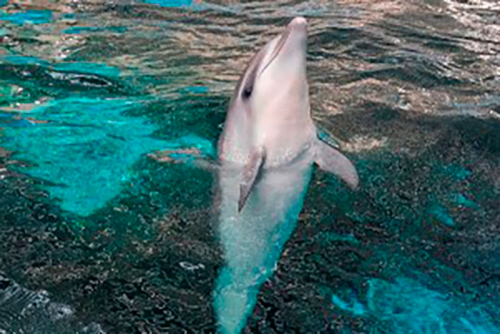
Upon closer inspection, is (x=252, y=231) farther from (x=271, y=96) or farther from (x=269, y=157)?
(x=271, y=96)

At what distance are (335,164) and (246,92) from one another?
2.38 feet

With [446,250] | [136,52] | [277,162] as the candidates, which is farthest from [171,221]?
[136,52]

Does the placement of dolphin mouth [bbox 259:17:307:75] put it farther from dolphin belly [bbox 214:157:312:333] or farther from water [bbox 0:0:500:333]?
water [bbox 0:0:500:333]

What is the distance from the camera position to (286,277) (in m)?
3.22

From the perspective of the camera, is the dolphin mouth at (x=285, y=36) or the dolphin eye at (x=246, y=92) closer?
the dolphin mouth at (x=285, y=36)

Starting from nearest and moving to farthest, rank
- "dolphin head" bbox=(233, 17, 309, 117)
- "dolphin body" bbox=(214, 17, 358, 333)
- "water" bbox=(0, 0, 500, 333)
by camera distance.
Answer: "water" bbox=(0, 0, 500, 333) < "dolphin body" bbox=(214, 17, 358, 333) < "dolphin head" bbox=(233, 17, 309, 117)

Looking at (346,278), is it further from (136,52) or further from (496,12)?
(496,12)

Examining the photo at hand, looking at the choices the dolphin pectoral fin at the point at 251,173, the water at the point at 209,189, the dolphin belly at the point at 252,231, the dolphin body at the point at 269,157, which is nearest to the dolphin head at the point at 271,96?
the dolphin body at the point at 269,157

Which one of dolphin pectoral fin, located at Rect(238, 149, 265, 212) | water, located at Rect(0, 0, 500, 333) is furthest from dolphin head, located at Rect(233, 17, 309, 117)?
water, located at Rect(0, 0, 500, 333)

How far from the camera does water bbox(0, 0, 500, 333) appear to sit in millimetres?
3041

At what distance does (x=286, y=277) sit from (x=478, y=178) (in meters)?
1.90

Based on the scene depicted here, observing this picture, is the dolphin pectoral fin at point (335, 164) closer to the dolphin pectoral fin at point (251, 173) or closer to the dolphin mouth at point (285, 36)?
the dolphin pectoral fin at point (251, 173)

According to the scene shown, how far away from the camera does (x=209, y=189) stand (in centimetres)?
393

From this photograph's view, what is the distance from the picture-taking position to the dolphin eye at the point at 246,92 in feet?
12.5
